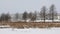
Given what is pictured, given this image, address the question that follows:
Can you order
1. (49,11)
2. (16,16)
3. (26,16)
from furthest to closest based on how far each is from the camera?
(16,16)
(26,16)
(49,11)

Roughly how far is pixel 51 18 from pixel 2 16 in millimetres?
10014

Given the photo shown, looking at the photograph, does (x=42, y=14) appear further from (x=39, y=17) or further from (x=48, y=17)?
(x=39, y=17)

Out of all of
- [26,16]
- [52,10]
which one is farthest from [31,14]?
[52,10]

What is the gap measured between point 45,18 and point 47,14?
80 centimetres

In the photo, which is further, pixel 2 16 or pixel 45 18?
pixel 2 16

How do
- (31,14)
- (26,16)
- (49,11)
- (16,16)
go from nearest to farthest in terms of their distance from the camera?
(49,11)
(31,14)
(26,16)
(16,16)

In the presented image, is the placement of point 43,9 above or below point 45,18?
above

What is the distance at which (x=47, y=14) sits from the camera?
25078 millimetres

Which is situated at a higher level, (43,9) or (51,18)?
(43,9)

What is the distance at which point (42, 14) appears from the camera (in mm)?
25672

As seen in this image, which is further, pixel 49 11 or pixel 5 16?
pixel 5 16

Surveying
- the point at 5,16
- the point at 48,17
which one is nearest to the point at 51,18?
the point at 48,17

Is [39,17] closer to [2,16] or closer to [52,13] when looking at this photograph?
[52,13]

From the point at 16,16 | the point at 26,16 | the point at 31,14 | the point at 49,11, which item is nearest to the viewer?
the point at 49,11
